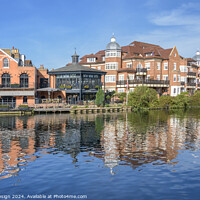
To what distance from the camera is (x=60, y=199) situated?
36.3 feet

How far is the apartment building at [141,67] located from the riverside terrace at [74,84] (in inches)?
404

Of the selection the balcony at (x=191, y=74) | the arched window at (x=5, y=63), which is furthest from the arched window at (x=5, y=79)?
the balcony at (x=191, y=74)

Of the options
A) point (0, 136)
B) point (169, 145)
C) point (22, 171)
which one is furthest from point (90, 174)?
point (0, 136)

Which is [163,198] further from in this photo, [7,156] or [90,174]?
[7,156]

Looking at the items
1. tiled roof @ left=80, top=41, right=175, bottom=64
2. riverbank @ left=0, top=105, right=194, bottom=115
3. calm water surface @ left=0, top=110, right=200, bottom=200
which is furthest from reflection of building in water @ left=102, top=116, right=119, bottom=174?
tiled roof @ left=80, top=41, right=175, bottom=64

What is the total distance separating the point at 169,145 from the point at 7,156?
488 inches

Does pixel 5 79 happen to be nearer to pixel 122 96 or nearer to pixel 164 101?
pixel 122 96

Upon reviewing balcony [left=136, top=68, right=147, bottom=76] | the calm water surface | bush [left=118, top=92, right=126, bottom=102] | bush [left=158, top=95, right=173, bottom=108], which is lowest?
the calm water surface

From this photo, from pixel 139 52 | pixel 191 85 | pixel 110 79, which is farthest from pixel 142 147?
pixel 191 85

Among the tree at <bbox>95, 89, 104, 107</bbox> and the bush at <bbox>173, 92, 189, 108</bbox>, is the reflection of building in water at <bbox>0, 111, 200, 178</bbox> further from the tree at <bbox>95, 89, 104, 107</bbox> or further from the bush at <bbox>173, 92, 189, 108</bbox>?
the bush at <bbox>173, 92, 189, 108</bbox>

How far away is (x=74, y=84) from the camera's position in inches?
2467

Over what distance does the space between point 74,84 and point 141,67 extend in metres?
22.7

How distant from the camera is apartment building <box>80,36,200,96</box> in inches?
2881

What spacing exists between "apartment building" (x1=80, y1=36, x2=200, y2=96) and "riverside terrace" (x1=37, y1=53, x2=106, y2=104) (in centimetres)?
1026
